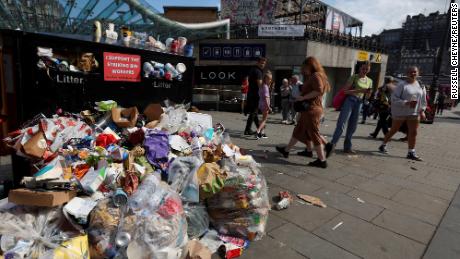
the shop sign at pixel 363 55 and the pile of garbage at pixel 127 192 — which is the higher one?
the shop sign at pixel 363 55

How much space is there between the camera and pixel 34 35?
9.14 feet

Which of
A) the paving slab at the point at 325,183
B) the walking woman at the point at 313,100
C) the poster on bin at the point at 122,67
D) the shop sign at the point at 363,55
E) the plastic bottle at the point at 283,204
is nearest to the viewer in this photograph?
the plastic bottle at the point at 283,204

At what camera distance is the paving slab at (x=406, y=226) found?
303 centimetres

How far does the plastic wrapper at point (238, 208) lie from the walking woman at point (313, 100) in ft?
7.91

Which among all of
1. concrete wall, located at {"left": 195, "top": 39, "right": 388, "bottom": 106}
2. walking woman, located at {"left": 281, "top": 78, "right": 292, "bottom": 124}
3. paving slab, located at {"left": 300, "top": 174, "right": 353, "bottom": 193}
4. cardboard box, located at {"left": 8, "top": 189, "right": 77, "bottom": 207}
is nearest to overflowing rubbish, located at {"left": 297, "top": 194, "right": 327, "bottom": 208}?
paving slab, located at {"left": 300, "top": 174, "right": 353, "bottom": 193}

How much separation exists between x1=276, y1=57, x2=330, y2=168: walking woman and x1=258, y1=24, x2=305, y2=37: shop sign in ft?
37.0

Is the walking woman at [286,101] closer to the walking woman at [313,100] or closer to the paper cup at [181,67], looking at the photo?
the walking woman at [313,100]

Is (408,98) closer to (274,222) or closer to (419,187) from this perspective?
(419,187)

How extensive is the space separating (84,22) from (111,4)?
169 cm

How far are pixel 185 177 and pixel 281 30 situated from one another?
14.3m

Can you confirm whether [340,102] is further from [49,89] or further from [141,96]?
[49,89]

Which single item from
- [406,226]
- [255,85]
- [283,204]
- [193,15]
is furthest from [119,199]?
[193,15]

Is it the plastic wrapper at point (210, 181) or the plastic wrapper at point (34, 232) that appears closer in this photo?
the plastic wrapper at point (34, 232)

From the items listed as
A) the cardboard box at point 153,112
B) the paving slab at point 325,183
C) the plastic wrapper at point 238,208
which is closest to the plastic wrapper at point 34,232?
the plastic wrapper at point 238,208
